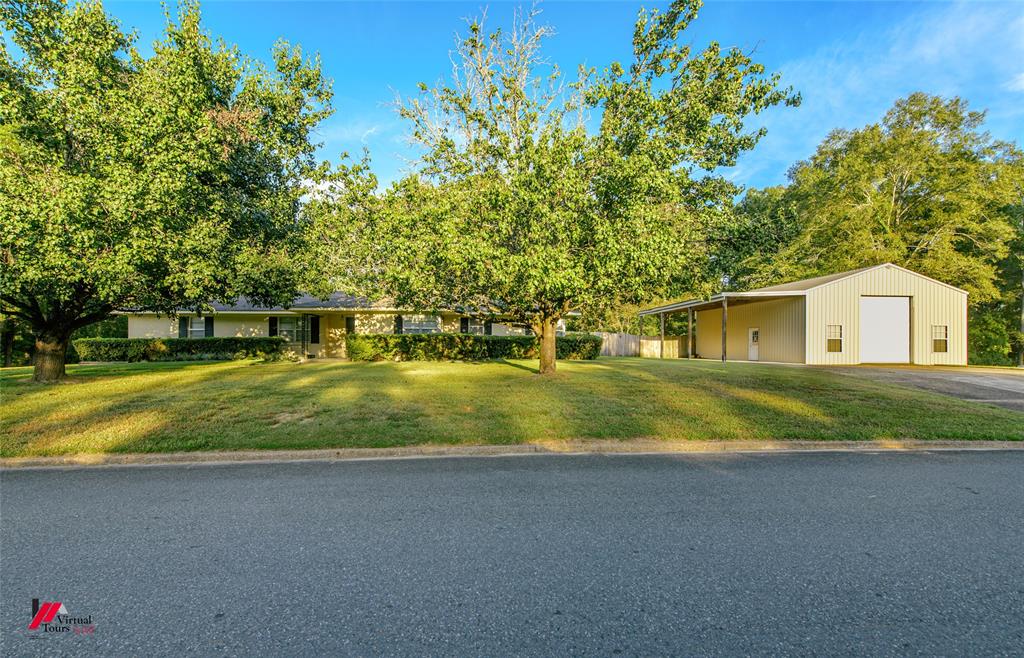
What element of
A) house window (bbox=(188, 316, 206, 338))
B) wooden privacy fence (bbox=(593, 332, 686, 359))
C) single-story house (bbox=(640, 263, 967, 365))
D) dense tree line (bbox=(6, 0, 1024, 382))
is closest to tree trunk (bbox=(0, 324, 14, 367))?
house window (bbox=(188, 316, 206, 338))

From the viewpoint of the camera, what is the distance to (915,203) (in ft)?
101

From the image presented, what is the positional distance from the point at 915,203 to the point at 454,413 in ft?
121

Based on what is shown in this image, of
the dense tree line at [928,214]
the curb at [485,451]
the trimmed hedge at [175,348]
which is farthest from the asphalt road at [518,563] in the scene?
the dense tree line at [928,214]

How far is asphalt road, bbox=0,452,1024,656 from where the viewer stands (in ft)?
7.73

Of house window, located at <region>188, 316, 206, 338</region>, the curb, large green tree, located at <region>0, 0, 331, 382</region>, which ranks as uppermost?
large green tree, located at <region>0, 0, 331, 382</region>

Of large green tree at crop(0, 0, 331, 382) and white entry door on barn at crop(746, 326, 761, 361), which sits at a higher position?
large green tree at crop(0, 0, 331, 382)

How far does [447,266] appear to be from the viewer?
440 inches

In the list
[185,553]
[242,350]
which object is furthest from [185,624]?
[242,350]

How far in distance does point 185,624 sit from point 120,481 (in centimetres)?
357

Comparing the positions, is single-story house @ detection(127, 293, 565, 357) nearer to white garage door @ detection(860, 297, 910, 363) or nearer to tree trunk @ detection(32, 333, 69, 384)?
tree trunk @ detection(32, 333, 69, 384)

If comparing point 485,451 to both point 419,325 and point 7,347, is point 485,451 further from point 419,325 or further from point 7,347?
point 7,347

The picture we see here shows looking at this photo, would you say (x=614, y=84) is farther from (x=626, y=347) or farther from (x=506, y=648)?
(x=626, y=347)

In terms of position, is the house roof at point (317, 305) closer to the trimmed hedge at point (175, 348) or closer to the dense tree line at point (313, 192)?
the trimmed hedge at point (175, 348)

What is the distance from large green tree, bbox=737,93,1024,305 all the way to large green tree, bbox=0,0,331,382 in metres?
25.5
